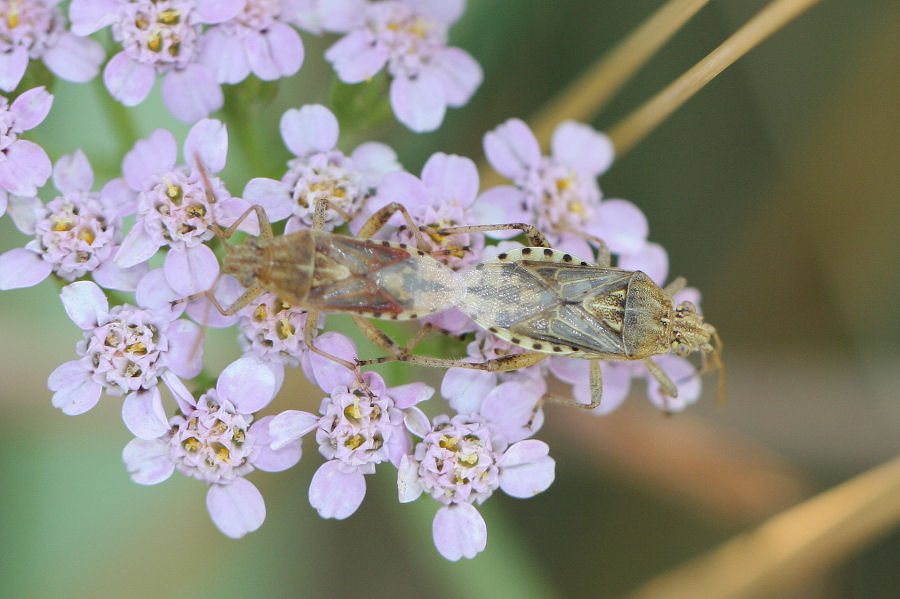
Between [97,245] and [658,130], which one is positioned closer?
[97,245]

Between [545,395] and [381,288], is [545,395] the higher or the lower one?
the lower one

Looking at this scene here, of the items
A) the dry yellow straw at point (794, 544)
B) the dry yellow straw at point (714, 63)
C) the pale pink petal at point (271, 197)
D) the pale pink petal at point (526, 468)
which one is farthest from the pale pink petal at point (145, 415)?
the dry yellow straw at point (794, 544)

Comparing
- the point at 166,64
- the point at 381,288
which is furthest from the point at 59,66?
the point at 381,288

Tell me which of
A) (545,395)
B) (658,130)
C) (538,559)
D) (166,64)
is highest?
(166,64)

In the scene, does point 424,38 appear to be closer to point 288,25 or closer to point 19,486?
point 288,25

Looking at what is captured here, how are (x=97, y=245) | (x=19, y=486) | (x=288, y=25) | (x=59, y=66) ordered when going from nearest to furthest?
(x=97, y=245) → (x=59, y=66) → (x=288, y=25) → (x=19, y=486)

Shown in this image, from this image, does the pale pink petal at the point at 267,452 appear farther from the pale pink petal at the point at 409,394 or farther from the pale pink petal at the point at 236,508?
the pale pink petal at the point at 409,394

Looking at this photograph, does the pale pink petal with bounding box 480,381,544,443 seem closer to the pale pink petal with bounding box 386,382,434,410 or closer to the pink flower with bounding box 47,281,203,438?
the pale pink petal with bounding box 386,382,434,410

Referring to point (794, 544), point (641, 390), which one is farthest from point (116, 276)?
point (794, 544)

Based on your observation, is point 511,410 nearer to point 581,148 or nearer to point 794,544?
point 581,148
